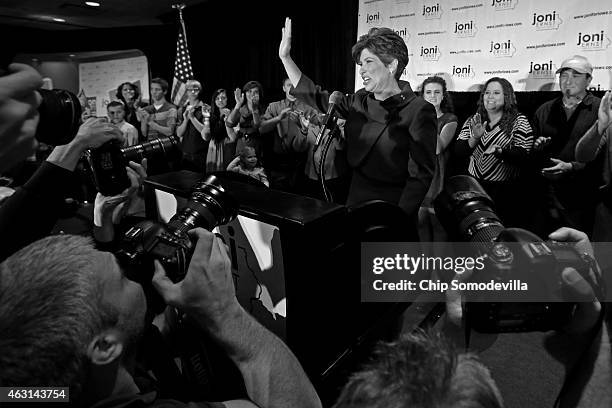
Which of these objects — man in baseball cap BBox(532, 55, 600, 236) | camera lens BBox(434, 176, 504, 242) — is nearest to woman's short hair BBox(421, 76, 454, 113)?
man in baseball cap BBox(532, 55, 600, 236)

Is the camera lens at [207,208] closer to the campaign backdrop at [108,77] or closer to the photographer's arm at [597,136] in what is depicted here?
the photographer's arm at [597,136]

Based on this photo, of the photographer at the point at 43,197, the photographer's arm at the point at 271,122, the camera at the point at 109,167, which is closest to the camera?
the photographer at the point at 43,197

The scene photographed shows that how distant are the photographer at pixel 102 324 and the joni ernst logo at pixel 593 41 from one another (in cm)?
287

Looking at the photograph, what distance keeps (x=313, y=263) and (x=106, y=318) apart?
0.39 meters

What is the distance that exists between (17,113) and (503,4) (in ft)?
10.7

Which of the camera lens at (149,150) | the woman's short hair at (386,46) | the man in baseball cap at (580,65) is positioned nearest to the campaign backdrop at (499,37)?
the man in baseball cap at (580,65)

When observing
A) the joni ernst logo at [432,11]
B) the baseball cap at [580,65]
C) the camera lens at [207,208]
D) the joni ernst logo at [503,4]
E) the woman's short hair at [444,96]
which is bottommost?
the camera lens at [207,208]

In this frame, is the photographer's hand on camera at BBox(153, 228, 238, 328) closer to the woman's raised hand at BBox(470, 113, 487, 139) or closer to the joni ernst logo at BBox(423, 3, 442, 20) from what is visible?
the woman's raised hand at BBox(470, 113, 487, 139)

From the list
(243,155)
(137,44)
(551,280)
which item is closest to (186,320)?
(551,280)

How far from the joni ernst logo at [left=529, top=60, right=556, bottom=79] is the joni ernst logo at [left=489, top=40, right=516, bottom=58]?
0.53ft

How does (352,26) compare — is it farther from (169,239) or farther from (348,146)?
(169,239)

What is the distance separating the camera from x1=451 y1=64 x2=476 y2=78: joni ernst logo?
3.30 meters

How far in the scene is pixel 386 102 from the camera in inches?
74.9

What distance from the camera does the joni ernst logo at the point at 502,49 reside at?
3086 millimetres
